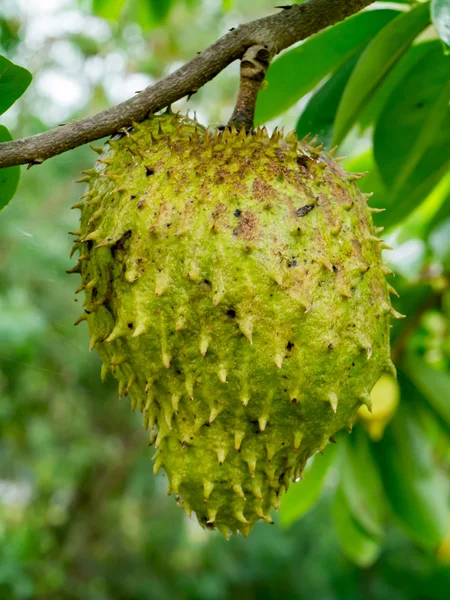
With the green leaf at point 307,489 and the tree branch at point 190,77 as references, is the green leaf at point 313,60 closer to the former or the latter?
the tree branch at point 190,77

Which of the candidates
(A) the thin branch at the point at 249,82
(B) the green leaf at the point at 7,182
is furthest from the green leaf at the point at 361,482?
(B) the green leaf at the point at 7,182

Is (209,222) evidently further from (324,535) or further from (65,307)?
(324,535)

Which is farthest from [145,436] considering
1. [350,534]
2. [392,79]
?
[392,79]

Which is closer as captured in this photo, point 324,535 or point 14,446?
point 14,446

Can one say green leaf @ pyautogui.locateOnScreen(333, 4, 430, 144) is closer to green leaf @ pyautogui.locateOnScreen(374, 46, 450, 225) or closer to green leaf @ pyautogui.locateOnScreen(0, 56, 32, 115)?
green leaf @ pyautogui.locateOnScreen(374, 46, 450, 225)

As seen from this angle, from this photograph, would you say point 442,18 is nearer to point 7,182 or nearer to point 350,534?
point 7,182

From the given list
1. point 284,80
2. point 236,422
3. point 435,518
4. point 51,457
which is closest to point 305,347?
point 236,422

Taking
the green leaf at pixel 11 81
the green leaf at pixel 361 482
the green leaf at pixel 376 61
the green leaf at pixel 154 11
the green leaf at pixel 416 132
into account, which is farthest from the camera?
the green leaf at pixel 154 11
